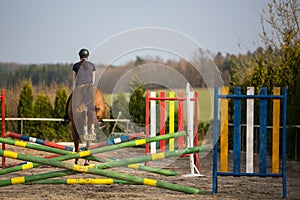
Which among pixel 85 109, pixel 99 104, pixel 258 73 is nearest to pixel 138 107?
pixel 258 73

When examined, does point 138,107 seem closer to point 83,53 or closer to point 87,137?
point 83,53

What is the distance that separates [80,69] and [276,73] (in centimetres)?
685

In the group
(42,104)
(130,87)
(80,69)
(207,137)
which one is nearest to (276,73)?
(207,137)

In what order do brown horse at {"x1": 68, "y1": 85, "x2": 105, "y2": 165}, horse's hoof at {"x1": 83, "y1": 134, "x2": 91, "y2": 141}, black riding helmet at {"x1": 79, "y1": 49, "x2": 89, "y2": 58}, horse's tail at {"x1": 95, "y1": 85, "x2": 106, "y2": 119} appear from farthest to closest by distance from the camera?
horse's tail at {"x1": 95, "y1": 85, "x2": 106, "y2": 119}
black riding helmet at {"x1": 79, "y1": 49, "x2": 89, "y2": 58}
brown horse at {"x1": 68, "y1": 85, "x2": 105, "y2": 165}
horse's hoof at {"x1": 83, "y1": 134, "x2": 91, "y2": 141}

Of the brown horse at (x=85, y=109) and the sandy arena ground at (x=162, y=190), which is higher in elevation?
the brown horse at (x=85, y=109)

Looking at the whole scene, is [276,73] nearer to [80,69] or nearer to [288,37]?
[288,37]

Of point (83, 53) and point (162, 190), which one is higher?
point (83, 53)

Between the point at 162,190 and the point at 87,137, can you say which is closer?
the point at 162,190

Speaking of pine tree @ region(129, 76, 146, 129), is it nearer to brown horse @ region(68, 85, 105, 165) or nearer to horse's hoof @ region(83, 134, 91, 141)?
brown horse @ region(68, 85, 105, 165)

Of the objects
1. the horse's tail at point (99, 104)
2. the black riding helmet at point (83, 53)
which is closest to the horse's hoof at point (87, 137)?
the horse's tail at point (99, 104)

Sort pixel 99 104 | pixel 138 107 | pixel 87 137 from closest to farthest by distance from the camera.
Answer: pixel 87 137 → pixel 99 104 → pixel 138 107

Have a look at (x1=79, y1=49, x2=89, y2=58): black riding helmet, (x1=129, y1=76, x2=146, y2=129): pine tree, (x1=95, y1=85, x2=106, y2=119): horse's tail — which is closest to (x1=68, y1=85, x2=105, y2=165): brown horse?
(x1=95, y1=85, x2=106, y2=119): horse's tail

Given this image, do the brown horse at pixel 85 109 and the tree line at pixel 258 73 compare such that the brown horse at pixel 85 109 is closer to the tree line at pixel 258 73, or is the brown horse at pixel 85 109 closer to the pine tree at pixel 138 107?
the tree line at pixel 258 73

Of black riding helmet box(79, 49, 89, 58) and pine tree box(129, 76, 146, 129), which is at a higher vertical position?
black riding helmet box(79, 49, 89, 58)
